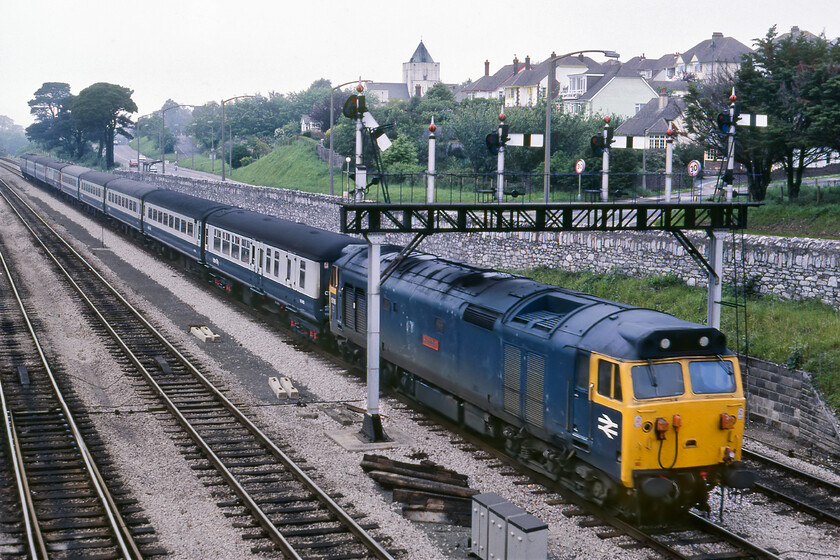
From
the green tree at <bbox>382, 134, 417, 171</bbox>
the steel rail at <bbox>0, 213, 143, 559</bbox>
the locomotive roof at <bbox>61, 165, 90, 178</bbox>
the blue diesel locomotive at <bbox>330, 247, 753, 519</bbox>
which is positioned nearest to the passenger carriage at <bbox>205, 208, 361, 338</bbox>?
the steel rail at <bbox>0, 213, 143, 559</bbox>

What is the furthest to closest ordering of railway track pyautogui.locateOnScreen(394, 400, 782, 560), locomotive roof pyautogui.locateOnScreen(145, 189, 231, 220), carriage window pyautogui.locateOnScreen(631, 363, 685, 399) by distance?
locomotive roof pyautogui.locateOnScreen(145, 189, 231, 220)
carriage window pyautogui.locateOnScreen(631, 363, 685, 399)
railway track pyautogui.locateOnScreen(394, 400, 782, 560)

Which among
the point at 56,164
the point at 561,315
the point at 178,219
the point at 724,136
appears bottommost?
the point at 561,315

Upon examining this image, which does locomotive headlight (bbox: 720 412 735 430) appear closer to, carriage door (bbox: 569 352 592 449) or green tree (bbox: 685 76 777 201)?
carriage door (bbox: 569 352 592 449)

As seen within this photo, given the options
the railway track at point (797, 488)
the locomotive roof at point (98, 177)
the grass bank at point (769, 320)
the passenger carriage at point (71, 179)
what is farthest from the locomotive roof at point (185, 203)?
the passenger carriage at point (71, 179)

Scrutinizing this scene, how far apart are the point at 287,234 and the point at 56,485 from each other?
582 inches

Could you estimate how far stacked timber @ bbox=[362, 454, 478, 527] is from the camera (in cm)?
1431

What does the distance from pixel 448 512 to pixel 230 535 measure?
11.5ft

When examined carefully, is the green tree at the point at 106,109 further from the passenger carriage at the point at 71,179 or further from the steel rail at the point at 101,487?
the steel rail at the point at 101,487

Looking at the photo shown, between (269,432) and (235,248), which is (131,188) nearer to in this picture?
(235,248)

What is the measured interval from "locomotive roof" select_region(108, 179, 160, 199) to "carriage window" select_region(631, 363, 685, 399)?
4102 centimetres

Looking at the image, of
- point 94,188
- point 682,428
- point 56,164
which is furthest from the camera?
point 56,164

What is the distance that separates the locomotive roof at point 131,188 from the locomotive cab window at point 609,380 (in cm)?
4044

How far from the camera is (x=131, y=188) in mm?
54031

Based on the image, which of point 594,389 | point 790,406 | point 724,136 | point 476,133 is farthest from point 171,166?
point 594,389
